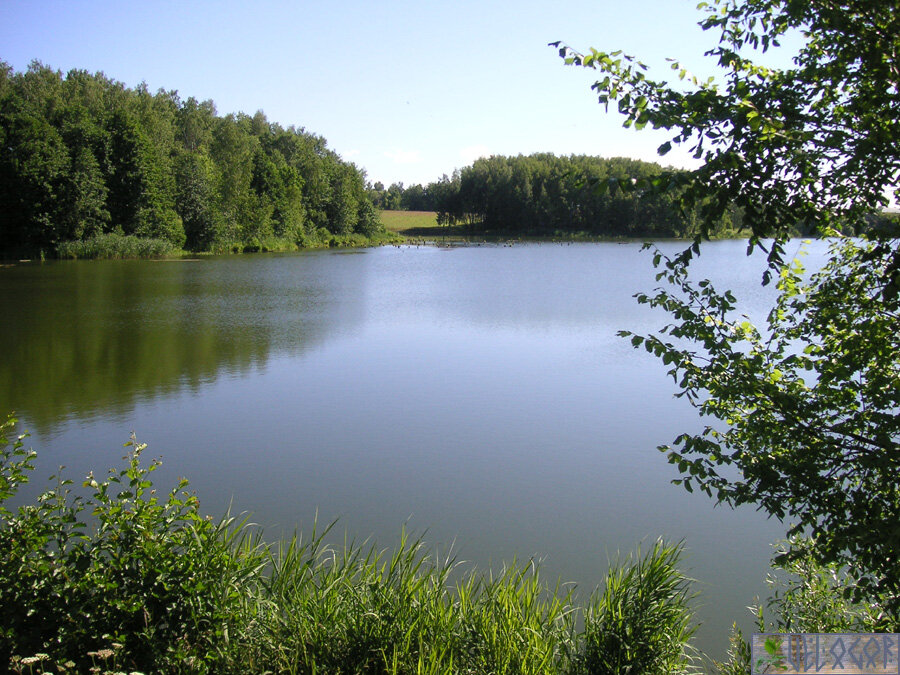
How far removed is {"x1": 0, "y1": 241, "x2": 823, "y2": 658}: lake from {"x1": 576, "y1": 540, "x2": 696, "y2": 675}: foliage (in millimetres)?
863

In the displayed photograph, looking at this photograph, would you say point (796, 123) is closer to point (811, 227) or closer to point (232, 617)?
point (811, 227)

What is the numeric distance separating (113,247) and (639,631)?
40.9 metres

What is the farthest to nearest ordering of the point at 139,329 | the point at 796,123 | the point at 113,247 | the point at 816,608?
the point at 113,247 → the point at 139,329 → the point at 816,608 → the point at 796,123

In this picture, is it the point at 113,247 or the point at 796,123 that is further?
the point at 113,247

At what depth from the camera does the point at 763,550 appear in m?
5.29

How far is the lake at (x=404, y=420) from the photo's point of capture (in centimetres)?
561

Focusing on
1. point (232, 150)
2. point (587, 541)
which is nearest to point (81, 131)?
point (232, 150)

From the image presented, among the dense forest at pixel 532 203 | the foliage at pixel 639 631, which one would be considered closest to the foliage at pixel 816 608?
the foliage at pixel 639 631

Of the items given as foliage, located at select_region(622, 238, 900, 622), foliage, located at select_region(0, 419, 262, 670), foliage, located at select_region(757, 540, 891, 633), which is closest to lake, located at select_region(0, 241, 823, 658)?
foliage, located at select_region(757, 540, 891, 633)

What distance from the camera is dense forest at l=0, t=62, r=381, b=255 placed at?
125ft

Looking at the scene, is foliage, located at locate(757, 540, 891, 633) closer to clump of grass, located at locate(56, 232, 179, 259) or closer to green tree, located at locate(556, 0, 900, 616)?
green tree, located at locate(556, 0, 900, 616)

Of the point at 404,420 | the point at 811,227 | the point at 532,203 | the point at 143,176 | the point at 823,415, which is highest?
the point at 532,203

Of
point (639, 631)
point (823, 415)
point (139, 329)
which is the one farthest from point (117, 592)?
point (139, 329)

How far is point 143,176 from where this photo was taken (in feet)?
137
